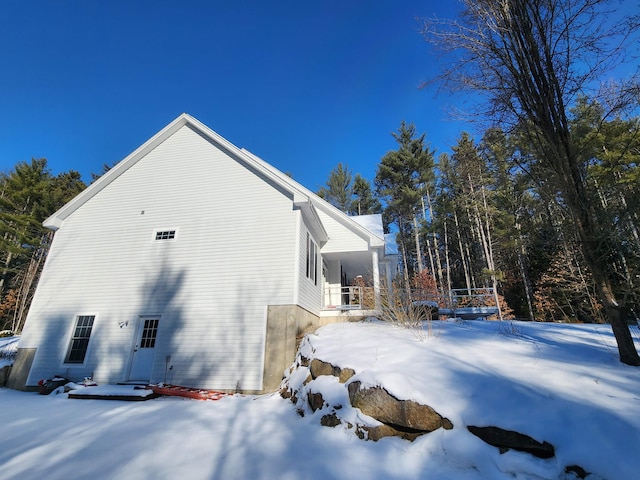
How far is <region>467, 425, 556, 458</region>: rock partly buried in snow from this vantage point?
8.34 ft

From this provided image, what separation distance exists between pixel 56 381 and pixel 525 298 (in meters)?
24.2

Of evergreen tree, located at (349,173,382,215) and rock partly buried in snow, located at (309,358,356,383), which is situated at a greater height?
evergreen tree, located at (349,173,382,215)

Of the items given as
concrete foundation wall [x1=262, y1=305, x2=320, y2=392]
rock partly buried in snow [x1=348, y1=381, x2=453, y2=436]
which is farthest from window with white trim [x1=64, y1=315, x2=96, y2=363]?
rock partly buried in snow [x1=348, y1=381, x2=453, y2=436]

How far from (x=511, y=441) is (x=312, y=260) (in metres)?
8.33

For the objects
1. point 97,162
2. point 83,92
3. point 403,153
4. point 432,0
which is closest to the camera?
point 432,0

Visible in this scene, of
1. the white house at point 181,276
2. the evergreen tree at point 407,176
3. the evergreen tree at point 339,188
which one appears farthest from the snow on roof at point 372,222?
the evergreen tree at point 339,188

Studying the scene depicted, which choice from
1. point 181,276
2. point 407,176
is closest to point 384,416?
point 181,276

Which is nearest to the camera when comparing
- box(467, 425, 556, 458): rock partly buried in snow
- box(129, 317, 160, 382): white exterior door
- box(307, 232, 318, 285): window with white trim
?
box(467, 425, 556, 458): rock partly buried in snow

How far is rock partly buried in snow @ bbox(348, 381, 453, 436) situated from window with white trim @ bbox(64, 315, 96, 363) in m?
9.23

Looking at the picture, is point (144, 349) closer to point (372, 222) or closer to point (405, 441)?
point (405, 441)

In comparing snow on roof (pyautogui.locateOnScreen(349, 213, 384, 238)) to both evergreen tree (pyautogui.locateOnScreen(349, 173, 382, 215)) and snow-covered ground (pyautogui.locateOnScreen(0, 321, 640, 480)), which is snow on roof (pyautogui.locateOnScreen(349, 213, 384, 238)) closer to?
snow-covered ground (pyautogui.locateOnScreen(0, 321, 640, 480))

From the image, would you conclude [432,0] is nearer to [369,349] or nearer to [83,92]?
[369,349]

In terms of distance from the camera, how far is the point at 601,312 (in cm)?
1001

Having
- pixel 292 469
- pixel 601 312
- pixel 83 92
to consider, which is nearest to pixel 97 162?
pixel 83 92
